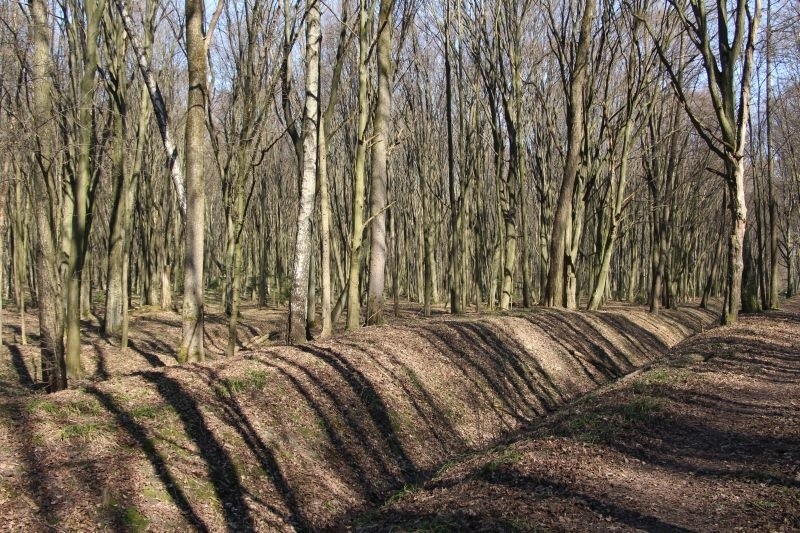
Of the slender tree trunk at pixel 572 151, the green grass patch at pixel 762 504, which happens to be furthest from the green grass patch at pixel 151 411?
the slender tree trunk at pixel 572 151

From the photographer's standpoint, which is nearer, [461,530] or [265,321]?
[461,530]

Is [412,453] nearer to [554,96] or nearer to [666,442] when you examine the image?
[666,442]

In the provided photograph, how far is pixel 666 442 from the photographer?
6.32m

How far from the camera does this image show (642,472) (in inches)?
217

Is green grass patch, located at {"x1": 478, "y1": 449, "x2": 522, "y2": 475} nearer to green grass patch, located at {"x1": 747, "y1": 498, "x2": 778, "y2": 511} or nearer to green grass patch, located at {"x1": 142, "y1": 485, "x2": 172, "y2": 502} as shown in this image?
green grass patch, located at {"x1": 747, "y1": 498, "x2": 778, "y2": 511}

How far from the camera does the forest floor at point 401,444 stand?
496cm

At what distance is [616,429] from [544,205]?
19.3 metres

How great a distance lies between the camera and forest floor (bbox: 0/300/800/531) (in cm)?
496

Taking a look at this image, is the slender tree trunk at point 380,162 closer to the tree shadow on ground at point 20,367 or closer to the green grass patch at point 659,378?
the green grass patch at point 659,378

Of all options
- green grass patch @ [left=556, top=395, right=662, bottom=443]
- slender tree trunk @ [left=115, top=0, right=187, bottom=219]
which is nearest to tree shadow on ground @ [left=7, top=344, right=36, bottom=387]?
slender tree trunk @ [left=115, top=0, right=187, bottom=219]


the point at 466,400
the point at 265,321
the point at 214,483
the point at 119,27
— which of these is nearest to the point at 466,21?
the point at 119,27

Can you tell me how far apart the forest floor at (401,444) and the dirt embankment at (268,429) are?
24mm

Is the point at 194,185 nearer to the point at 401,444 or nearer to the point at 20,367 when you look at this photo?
the point at 401,444

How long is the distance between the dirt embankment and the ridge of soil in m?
1.17
